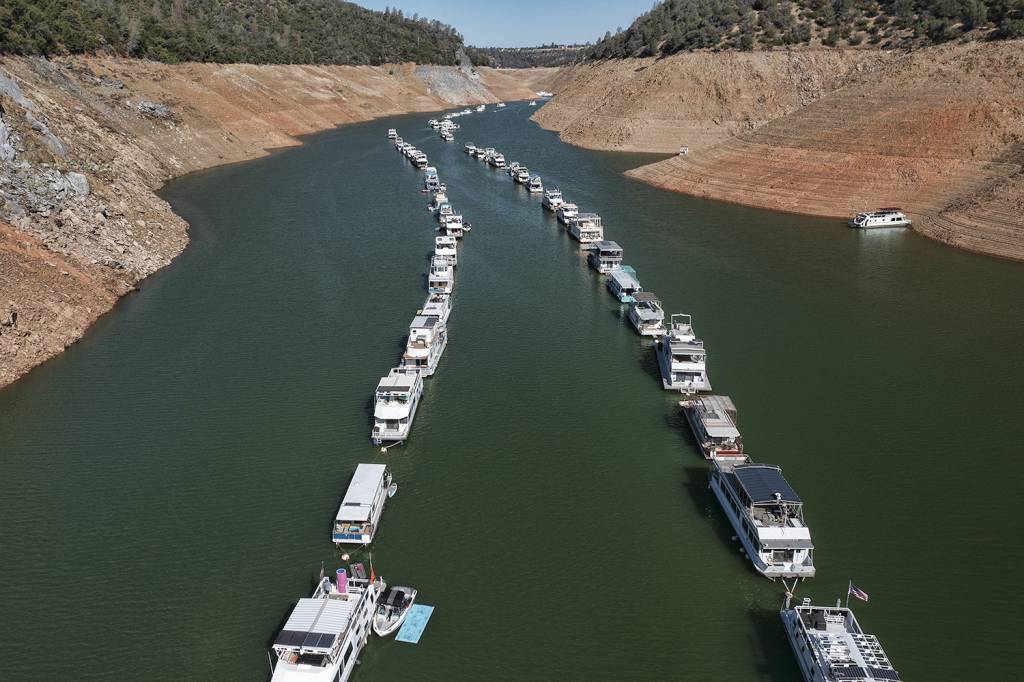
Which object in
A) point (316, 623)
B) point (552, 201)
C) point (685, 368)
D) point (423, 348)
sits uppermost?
point (552, 201)

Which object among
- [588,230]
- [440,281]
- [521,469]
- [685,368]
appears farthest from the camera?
[588,230]

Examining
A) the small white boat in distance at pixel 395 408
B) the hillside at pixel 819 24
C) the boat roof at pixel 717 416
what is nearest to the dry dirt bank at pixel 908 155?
the hillside at pixel 819 24

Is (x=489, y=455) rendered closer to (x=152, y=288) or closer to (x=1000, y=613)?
(x=1000, y=613)

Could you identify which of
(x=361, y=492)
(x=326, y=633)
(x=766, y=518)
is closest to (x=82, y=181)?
(x=361, y=492)

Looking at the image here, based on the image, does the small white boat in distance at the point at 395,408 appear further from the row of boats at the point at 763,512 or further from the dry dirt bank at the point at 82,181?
the dry dirt bank at the point at 82,181

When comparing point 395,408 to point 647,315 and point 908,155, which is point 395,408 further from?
point 908,155

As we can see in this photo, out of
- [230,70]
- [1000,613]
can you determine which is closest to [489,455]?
[1000,613]

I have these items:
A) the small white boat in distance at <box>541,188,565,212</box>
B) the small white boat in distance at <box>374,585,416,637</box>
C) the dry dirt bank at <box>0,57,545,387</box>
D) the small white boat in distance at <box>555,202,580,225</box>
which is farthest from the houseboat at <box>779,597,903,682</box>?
the small white boat in distance at <box>541,188,565,212</box>
